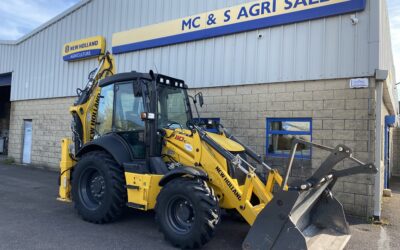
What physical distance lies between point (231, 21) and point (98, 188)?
5588mm

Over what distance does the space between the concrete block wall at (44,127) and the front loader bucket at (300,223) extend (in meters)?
11.1

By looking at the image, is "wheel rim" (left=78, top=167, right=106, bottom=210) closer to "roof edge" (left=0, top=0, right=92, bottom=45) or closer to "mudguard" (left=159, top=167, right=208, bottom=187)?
"mudguard" (left=159, top=167, right=208, bottom=187)

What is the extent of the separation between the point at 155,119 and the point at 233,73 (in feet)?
13.0

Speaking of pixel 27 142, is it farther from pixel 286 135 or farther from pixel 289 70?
pixel 289 70

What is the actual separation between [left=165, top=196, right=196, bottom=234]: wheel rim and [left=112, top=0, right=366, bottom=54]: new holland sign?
5408mm

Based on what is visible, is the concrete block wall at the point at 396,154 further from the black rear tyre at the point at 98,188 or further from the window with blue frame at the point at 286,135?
the black rear tyre at the point at 98,188

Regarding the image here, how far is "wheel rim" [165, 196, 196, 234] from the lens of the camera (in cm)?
524

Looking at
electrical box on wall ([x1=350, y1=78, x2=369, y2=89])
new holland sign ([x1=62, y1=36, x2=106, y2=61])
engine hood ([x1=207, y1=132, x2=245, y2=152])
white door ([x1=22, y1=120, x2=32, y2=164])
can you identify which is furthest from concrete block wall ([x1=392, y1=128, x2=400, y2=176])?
white door ([x1=22, y1=120, x2=32, y2=164])

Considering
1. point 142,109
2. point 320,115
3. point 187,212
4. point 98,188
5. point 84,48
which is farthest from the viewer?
point 84,48

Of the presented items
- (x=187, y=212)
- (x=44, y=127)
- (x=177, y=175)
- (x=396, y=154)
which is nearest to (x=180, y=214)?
(x=187, y=212)

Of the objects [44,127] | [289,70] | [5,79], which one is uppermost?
[5,79]

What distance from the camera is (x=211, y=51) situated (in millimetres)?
10039

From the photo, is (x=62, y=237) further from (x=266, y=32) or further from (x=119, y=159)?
(x=266, y=32)

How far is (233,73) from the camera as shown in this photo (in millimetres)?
9594
